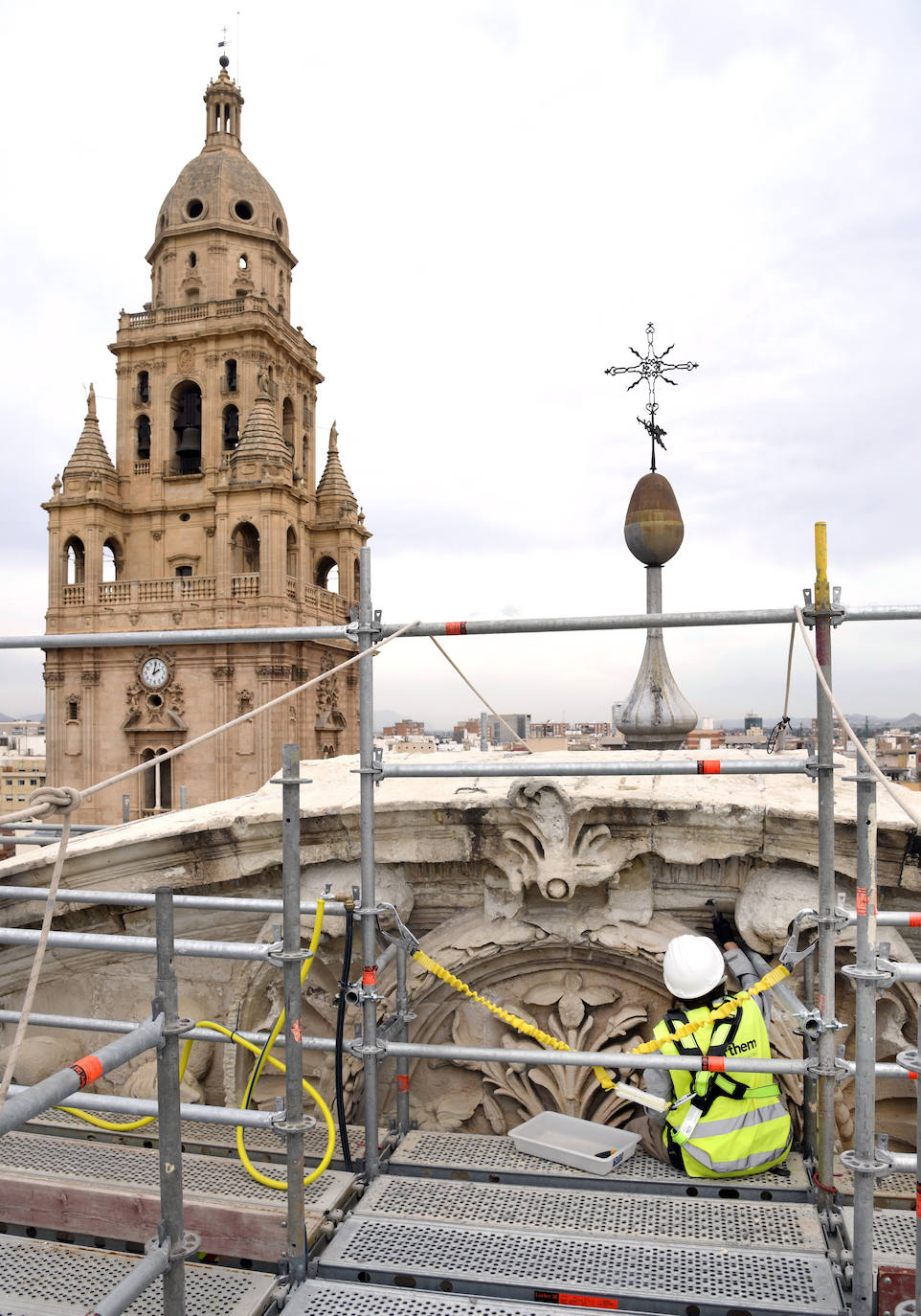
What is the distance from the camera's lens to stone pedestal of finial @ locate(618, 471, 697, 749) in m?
9.65

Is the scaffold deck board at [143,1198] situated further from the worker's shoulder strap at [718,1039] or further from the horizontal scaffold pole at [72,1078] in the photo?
the worker's shoulder strap at [718,1039]

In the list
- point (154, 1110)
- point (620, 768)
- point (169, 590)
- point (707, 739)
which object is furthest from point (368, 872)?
point (169, 590)

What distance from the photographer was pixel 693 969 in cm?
363

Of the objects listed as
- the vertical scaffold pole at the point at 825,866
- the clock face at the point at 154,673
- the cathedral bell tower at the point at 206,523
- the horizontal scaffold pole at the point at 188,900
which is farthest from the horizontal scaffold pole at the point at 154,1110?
the clock face at the point at 154,673

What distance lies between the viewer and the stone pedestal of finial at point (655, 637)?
9.65 m

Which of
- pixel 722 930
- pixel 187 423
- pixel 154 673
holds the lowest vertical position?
pixel 722 930

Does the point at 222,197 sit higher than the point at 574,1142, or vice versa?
the point at 222,197

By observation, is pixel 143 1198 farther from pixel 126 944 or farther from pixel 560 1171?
pixel 560 1171

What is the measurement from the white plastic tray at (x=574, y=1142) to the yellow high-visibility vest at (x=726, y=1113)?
271 mm

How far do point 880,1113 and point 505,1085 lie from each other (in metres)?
1.54

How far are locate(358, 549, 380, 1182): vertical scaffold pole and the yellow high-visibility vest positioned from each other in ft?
3.44

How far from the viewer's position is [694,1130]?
3.39 metres

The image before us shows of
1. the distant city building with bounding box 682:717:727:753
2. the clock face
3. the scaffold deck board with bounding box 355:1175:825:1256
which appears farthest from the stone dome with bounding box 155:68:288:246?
the scaffold deck board with bounding box 355:1175:825:1256

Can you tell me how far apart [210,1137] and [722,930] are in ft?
7.43
